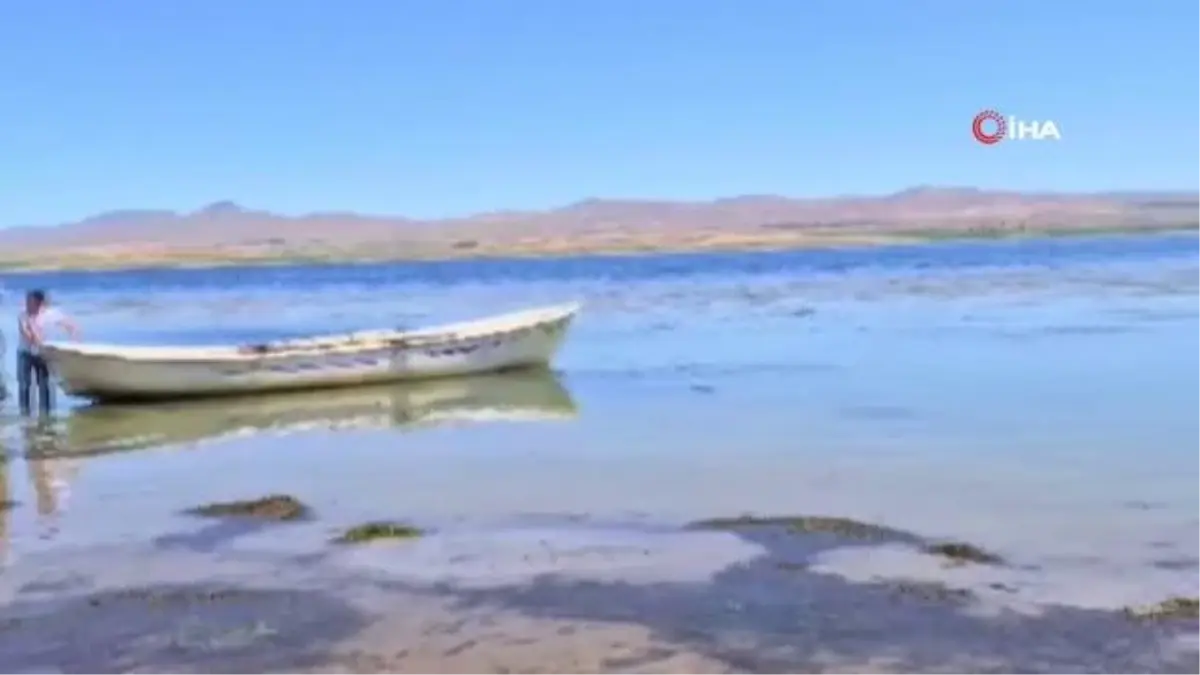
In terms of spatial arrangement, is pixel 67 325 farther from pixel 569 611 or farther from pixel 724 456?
pixel 569 611

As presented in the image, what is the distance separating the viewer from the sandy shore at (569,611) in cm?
777

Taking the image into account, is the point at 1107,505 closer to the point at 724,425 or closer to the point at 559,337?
the point at 724,425

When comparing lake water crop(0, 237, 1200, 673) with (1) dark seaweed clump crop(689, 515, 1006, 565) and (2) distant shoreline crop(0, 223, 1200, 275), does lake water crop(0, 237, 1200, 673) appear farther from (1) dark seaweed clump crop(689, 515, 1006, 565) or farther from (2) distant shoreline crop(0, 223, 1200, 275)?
(2) distant shoreline crop(0, 223, 1200, 275)

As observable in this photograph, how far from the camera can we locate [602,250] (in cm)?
18325

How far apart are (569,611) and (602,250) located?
574ft

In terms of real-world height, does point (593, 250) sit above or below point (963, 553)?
below

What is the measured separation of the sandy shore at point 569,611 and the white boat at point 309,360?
11003 mm

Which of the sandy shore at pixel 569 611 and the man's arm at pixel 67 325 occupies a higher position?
the man's arm at pixel 67 325

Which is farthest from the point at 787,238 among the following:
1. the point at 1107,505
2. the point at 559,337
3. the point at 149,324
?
the point at 1107,505

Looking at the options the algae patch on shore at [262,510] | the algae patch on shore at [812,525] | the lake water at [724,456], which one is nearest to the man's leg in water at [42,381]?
the lake water at [724,456]

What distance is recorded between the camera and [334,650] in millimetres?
8102

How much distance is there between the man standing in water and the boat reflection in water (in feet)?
1.83

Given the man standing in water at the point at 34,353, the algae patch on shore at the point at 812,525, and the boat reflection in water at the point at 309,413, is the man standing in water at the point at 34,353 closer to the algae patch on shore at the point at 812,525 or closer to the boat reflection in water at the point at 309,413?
the boat reflection in water at the point at 309,413

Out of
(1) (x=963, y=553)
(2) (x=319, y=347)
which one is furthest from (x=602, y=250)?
(1) (x=963, y=553)
